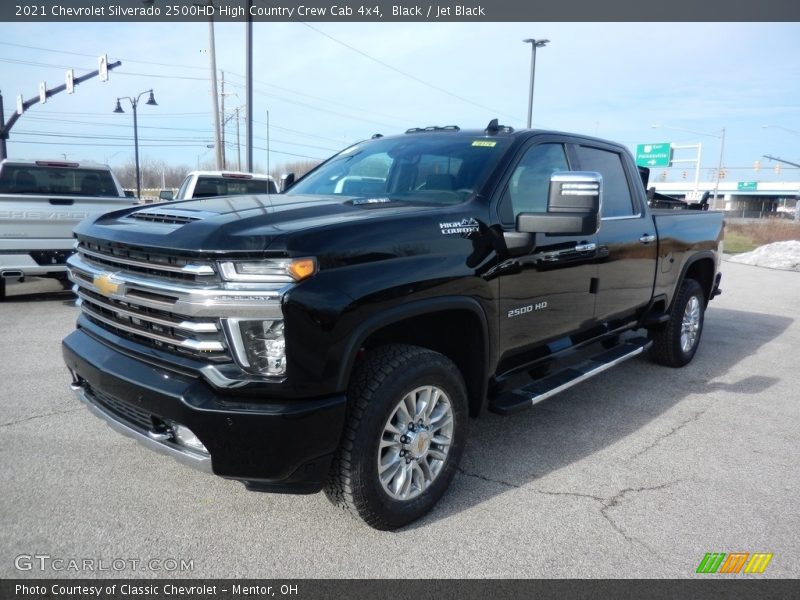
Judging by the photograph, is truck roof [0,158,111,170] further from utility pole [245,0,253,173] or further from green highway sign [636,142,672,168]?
green highway sign [636,142,672,168]

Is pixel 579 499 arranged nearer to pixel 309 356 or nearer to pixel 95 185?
pixel 309 356

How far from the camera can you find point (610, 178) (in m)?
4.77

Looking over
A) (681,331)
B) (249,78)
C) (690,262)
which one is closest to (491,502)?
(681,331)

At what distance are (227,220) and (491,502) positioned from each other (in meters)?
2.03

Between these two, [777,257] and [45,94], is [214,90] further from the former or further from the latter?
[777,257]

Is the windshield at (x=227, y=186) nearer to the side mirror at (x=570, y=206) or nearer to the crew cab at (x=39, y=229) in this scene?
the crew cab at (x=39, y=229)

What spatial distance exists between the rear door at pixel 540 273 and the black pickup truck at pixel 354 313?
0.5 inches

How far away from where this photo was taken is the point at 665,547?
2.90m

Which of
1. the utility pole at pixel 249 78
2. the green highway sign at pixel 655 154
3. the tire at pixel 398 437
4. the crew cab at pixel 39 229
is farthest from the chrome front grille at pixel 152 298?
the green highway sign at pixel 655 154

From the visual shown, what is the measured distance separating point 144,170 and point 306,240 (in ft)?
250

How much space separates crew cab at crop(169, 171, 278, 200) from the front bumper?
25.2 ft

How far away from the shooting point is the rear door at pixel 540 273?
345 centimetres

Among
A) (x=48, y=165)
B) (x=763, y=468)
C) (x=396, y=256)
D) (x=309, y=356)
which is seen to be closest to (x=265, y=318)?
(x=309, y=356)

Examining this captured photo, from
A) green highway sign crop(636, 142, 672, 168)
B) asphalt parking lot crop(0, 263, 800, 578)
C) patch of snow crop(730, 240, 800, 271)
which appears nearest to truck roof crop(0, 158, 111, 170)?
asphalt parking lot crop(0, 263, 800, 578)
